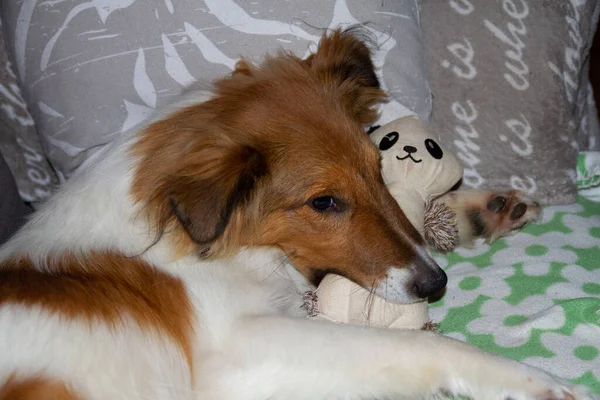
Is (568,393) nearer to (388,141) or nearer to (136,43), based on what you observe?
(388,141)

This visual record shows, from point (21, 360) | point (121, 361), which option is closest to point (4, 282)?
point (21, 360)

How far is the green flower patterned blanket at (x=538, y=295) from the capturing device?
244 cm

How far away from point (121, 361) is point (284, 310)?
619mm

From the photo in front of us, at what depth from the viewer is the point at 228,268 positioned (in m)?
2.45

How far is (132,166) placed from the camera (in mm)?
2400

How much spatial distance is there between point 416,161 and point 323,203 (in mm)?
543

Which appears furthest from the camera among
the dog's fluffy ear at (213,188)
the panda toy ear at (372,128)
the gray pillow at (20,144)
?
Answer: the gray pillow at (20,144)

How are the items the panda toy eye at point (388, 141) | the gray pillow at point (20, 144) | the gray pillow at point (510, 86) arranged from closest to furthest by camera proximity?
the panda toy eye at point (388, 141) < the gray pillow at point (510, 86) < the gray pillow at point (20, 144)

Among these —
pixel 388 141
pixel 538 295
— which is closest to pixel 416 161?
pixel 388 141

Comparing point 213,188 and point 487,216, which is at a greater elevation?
point 213,188

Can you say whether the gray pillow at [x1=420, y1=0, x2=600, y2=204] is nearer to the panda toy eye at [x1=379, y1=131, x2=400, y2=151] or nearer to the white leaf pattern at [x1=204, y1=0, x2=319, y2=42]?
the panda toy eye at [x1=379, y1=131, x2=400, y2=151]

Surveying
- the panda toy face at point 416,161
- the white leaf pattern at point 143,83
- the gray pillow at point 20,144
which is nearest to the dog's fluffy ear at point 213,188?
the panda toy face at point 416,161

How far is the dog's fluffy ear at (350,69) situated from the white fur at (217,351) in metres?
0.80

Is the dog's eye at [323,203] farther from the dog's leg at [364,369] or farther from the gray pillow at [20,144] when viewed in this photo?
the gray pillow at [20,144]
